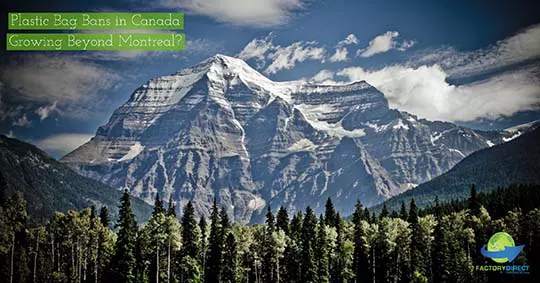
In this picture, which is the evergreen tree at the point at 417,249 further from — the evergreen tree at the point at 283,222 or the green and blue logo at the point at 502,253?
the evergreen tree at the point at 283,222

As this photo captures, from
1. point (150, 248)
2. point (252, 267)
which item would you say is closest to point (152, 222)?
point (150, 248)

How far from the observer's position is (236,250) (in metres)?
134

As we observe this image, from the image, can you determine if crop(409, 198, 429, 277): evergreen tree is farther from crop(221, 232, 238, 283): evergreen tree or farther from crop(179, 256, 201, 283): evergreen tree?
crop(179, 256, 201, 283): evergreen tree

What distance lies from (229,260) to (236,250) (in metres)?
2.63

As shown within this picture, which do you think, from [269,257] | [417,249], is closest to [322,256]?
[269,257]

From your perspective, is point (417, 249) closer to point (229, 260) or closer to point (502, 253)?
point (502, 253)

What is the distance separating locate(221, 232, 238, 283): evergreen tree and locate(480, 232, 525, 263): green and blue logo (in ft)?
151

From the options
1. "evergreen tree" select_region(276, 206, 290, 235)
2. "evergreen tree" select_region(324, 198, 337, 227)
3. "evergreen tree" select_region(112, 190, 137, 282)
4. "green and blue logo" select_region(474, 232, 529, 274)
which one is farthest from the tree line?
"evergreen tree" select_region(324, 198, 337, 227)

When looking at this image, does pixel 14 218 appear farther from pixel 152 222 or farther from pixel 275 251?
pixel 275 251

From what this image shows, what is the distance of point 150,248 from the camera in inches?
4865

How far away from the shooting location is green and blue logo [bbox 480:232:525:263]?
11700 cm

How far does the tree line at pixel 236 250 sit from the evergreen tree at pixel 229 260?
19 centimetres

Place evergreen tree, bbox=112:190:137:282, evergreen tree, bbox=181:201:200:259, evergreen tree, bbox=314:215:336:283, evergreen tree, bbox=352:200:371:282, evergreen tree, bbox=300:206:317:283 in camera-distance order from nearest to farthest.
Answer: evergreen tree, bbox=112:190:137:282 → evergreen tree, bbox=300:206:317:283 → evergreen tree, bbox=314:215:336:283 → evergreen tree, bbox=181:201:200:259 → evergreen tree, bbox=352:200:371:282

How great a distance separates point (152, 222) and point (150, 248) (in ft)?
15.3
